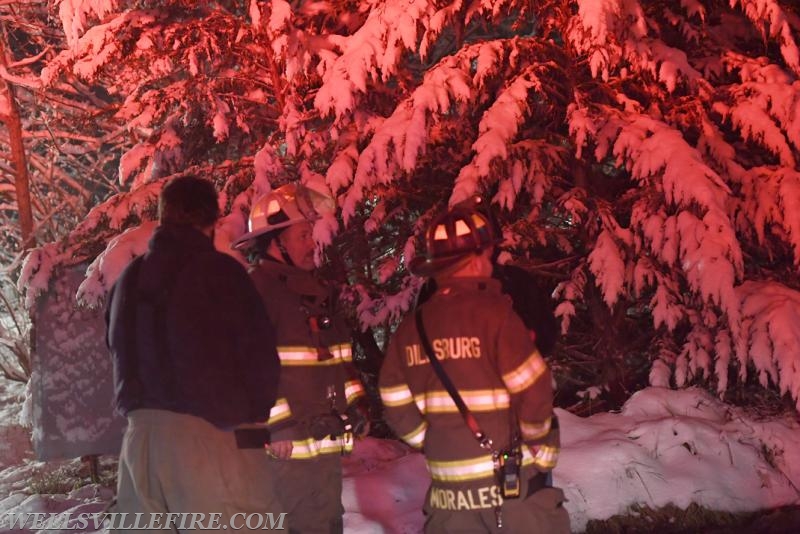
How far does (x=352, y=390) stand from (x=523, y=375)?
1.17 meters

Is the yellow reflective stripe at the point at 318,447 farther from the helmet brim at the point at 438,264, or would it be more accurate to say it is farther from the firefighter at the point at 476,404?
the helmet brim at the point at 438,264

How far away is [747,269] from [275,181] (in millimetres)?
3934

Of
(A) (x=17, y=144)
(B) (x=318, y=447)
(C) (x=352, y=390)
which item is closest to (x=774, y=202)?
(C) (x=352, y=390)

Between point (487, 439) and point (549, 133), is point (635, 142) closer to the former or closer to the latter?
point (549, 133)

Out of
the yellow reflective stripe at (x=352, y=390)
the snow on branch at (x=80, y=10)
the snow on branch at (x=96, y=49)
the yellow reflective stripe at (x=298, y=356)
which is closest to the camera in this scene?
the yellow reflective stripe at (x=298, y=356)

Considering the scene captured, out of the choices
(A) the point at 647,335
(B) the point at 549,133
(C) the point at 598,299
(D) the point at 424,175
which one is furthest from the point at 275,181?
(A) the point at 647,335

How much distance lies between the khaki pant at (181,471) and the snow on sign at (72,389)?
5.33 meters

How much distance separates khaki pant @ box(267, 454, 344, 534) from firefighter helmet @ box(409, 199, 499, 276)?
1.07 m

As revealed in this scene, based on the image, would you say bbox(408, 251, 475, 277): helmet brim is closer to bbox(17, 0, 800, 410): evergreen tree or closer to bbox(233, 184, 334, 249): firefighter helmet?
bbox(233, 184, 334, 249): firefighter helmet

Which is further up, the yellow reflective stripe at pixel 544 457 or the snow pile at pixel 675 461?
the yellow reflective stripe at pixel 544 457

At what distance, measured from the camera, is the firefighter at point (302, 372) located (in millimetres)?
3604

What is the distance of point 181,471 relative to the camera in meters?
2.81

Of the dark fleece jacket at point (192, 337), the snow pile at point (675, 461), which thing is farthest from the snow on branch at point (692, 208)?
the dark fleece jacket at point (192, 337)

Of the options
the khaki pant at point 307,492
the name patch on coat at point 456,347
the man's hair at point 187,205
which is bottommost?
the khaki pant at point 307,492
